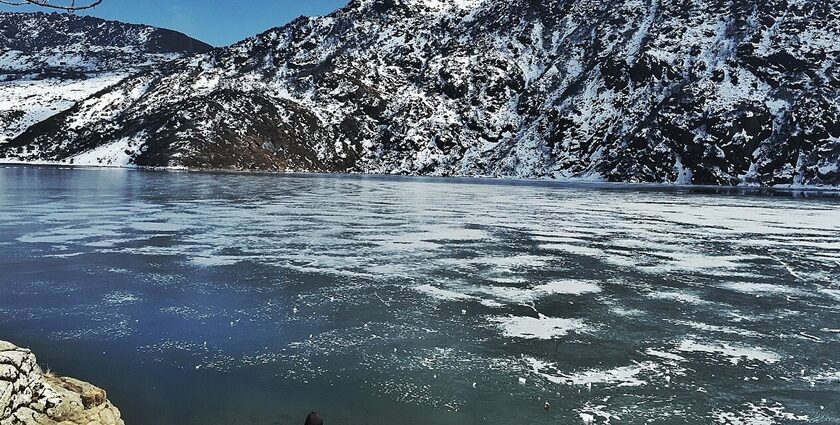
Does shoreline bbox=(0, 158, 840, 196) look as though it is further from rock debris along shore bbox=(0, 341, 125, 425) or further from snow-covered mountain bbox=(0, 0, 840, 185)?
rock debris along shore bbox=(0, 341, 125, 425)

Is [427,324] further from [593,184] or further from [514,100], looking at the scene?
[514,100]

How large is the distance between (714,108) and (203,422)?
364 feet

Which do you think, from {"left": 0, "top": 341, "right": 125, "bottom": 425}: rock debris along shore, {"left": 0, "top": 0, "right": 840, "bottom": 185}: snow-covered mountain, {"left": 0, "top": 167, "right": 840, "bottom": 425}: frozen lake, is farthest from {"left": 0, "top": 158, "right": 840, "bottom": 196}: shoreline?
{"left": 0, "top": 341, "right": 125, "bottom": 425}: rock debris along shore

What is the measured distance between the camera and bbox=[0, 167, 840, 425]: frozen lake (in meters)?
6.63

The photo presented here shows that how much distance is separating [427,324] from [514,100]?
134 meters

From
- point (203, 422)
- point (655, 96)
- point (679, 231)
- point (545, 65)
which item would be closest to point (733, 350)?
point (203, 422)

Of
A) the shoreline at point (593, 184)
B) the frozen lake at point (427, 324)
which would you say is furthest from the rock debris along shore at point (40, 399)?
the shoreline at point (593, 184)

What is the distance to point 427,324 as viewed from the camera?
9.73m

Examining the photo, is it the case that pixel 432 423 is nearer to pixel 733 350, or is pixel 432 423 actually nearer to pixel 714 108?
pixel 733 350

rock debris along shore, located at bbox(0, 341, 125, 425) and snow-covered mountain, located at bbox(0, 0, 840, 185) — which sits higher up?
snow-covered mountain, located at bbox(0, 0, 840, 185)

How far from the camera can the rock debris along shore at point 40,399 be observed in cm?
496

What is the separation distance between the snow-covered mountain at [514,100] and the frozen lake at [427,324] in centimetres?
8617

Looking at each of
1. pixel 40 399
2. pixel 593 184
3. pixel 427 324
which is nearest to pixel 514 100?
pixel 593 184

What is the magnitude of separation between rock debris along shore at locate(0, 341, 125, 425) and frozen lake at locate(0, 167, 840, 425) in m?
0.44
